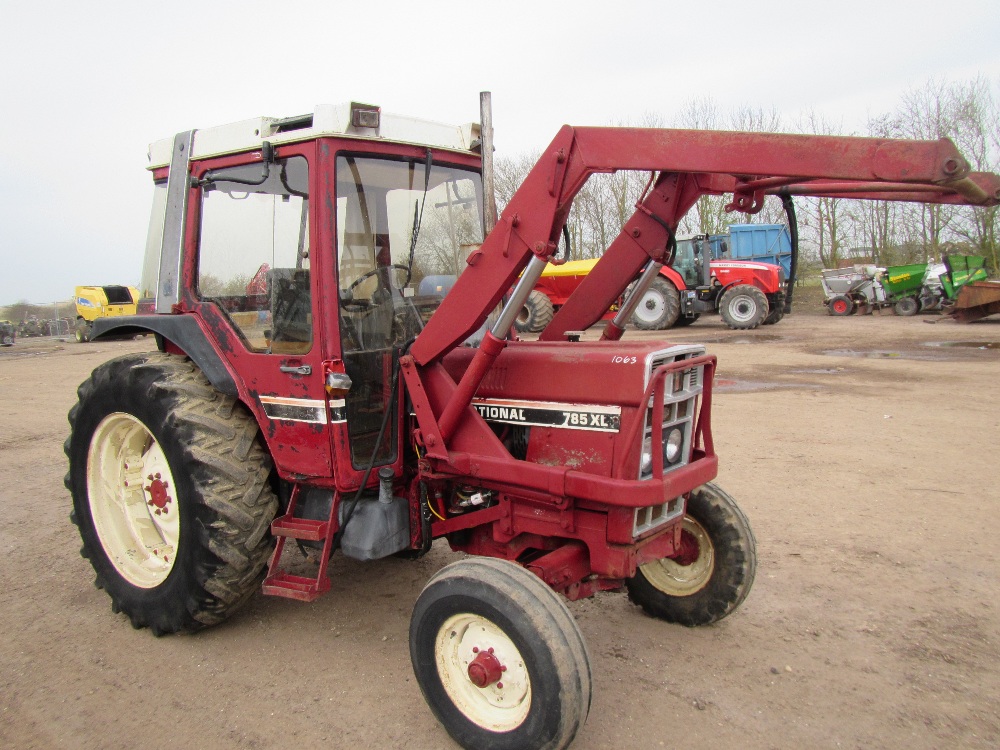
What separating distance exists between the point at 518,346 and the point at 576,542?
34.3 inches

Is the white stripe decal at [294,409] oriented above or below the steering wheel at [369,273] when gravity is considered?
below

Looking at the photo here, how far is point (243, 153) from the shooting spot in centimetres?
332

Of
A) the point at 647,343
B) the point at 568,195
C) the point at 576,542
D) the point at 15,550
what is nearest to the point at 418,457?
the point at 576,542

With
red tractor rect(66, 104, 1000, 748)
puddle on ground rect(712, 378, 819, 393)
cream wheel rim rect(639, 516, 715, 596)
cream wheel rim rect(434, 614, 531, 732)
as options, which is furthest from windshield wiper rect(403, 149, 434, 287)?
puddle on ground rect(712, 378, 819, 393)

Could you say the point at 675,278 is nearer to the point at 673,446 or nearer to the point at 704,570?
the point at 704,570

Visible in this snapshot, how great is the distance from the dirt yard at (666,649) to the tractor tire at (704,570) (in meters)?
0.11

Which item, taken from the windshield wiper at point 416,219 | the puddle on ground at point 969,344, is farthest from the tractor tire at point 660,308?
the windshield wiper at point 416,219

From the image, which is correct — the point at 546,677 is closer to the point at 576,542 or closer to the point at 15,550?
the point at 576,542

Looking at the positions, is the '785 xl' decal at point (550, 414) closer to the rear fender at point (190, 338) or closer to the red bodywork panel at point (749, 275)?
the rear fender at point (190, 338)

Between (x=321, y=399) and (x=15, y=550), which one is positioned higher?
(x=321, y=399)

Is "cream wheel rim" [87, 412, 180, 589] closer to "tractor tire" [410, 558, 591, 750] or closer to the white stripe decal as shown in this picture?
the white stripe decal

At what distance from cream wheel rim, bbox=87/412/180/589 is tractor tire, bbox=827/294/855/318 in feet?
68.7

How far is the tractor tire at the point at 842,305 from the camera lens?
21000mm

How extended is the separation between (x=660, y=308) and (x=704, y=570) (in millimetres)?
15624
